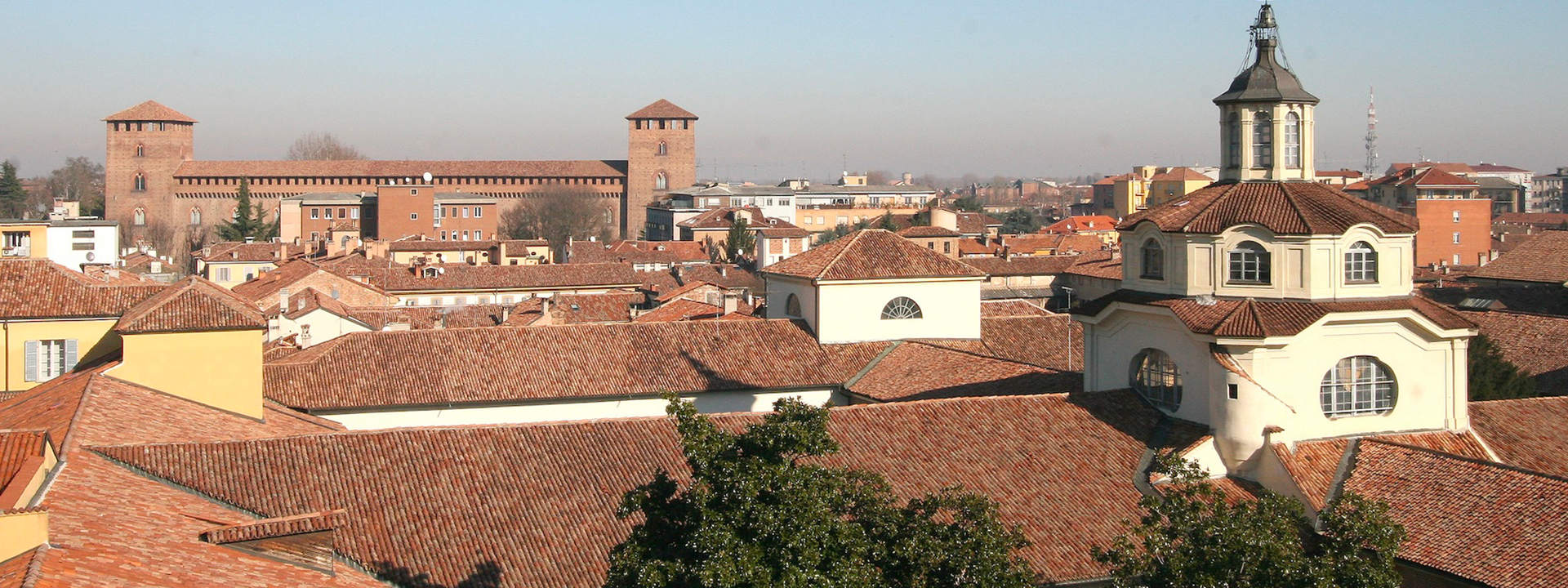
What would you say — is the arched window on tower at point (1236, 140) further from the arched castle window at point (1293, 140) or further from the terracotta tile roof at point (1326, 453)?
the terracotta tile roof at point (1326, 453)

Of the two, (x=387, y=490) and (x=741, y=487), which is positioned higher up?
(x=741, y=487)

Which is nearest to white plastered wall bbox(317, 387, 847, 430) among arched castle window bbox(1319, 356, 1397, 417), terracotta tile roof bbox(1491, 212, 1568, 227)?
arched castle window bbox(1319, 356, 1397, 417)

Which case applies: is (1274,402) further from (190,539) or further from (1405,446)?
(190,539)

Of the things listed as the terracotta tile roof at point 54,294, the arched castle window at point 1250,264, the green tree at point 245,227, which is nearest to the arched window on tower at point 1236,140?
the arched castle window at point 1250,264

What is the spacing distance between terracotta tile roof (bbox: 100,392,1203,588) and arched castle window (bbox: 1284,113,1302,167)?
3.46 meters

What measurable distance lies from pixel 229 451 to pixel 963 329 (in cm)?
1378

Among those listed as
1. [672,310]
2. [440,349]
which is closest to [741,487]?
[440,349]

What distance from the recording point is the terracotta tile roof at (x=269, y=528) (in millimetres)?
11539

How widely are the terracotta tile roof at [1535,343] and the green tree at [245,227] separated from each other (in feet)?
246

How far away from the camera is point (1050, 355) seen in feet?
79.4

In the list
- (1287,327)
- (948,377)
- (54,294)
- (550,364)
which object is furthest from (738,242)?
(1287,327)

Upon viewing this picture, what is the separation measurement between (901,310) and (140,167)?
93145mm

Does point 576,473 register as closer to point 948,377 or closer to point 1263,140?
point 948,377

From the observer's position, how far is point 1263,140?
695 inches
